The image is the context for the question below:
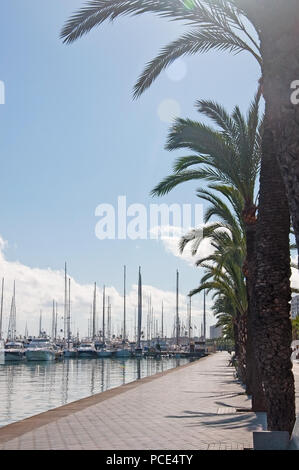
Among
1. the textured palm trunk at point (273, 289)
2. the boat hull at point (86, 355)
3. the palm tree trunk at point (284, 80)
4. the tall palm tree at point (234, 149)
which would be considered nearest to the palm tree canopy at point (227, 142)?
the tall palm tree at point (234, 149)

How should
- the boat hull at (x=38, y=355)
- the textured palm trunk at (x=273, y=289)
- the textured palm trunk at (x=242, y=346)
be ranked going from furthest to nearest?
the boat hull at (x=38, y=355) < the textured palm trunk at (x=242, y=346) < the textured palm trunk at (x=273, y=289)

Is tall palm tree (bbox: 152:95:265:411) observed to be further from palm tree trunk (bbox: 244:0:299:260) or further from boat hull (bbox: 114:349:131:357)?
boat hull (bbox: 114:349:131:357)

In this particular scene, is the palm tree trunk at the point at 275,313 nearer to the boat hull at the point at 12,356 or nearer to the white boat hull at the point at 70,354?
the boat hull at the point at 12,356

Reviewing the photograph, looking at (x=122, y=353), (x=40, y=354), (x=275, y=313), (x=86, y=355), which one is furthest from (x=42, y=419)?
(x=122, y=353)

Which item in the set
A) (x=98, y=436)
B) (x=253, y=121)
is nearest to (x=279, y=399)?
(x=98, y=436)

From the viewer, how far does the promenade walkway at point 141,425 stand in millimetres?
10133

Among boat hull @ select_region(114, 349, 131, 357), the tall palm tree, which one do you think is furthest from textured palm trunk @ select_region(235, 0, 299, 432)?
boat hull @ select_region(114, 349, 131, 357)

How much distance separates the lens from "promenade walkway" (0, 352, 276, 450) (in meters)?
10.1

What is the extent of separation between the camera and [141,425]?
41.2ft

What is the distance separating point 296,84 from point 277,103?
0.25 metres

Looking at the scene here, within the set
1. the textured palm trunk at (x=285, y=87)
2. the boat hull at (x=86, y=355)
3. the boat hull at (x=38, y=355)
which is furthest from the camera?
the boat hull at (x=86, y=355)

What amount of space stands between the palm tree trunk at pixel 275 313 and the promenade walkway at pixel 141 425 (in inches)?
48.2

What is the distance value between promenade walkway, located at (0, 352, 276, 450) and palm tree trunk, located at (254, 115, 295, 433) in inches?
48.2
